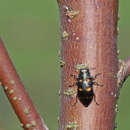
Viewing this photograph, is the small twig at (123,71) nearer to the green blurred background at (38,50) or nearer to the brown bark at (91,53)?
the brown bark at (91,53)

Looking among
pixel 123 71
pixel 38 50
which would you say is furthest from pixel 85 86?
pixel 38 50

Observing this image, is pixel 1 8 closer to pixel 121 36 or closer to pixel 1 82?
pixel 121 36

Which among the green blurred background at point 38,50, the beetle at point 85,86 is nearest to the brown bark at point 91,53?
the beetle at point 85,86

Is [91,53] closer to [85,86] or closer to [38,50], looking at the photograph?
[85,86]

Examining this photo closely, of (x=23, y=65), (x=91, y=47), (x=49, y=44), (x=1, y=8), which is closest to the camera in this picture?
(x=91, y=47)

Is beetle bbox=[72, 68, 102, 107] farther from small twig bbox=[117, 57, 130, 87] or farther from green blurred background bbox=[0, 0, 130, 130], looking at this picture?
green blurred background bbox=[0, 0, 130, 130]

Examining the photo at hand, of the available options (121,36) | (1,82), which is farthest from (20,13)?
(1,82)
